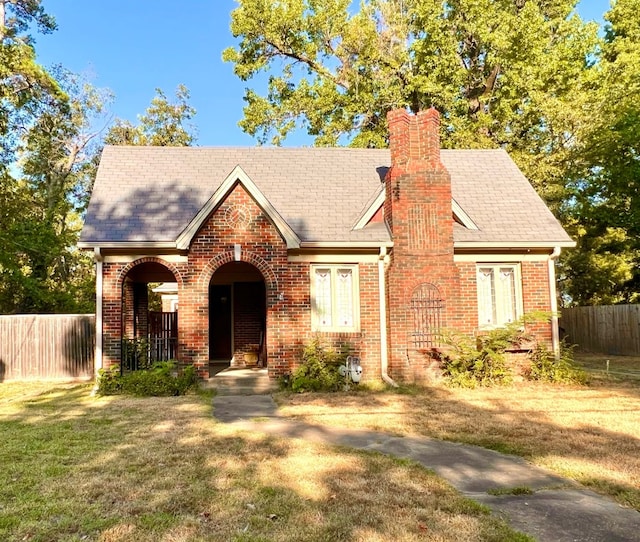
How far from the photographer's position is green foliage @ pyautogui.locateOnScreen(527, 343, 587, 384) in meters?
11.5

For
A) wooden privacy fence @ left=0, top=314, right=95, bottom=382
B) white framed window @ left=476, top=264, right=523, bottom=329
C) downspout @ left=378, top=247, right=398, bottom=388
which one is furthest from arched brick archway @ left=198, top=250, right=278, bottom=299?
wooden privacy fence @ left=0, top=314, right=95, bottom=382

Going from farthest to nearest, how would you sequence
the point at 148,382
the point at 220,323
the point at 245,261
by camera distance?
the point at 220,323, the point at 245,261, the point at 148,382

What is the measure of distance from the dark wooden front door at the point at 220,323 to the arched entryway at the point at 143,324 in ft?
3.79

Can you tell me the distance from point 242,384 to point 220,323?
4.34 m

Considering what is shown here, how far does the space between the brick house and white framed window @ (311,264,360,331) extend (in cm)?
3

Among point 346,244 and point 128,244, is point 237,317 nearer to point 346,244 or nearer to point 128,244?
point 128,244

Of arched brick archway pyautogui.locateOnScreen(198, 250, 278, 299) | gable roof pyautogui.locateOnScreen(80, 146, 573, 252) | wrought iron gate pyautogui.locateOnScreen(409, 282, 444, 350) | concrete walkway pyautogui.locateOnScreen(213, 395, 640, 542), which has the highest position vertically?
gable roof pyautogui.locateOnScreen(80, 146, 573, 252)

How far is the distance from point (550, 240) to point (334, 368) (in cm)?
606

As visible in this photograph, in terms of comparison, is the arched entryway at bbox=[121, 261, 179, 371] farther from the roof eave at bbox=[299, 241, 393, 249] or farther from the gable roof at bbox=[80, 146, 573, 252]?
the roof eave at bbox=[299, 241, 393, 249]

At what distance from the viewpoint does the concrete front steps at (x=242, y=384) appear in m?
11.2

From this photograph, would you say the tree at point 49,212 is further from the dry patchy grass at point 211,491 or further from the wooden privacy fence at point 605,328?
the wooden privacy fence at point 605,328

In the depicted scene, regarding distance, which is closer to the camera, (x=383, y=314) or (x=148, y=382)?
(x=148, y=382)

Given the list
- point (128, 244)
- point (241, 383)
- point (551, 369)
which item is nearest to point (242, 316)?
point (241, 383)

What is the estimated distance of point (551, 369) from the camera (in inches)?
464
